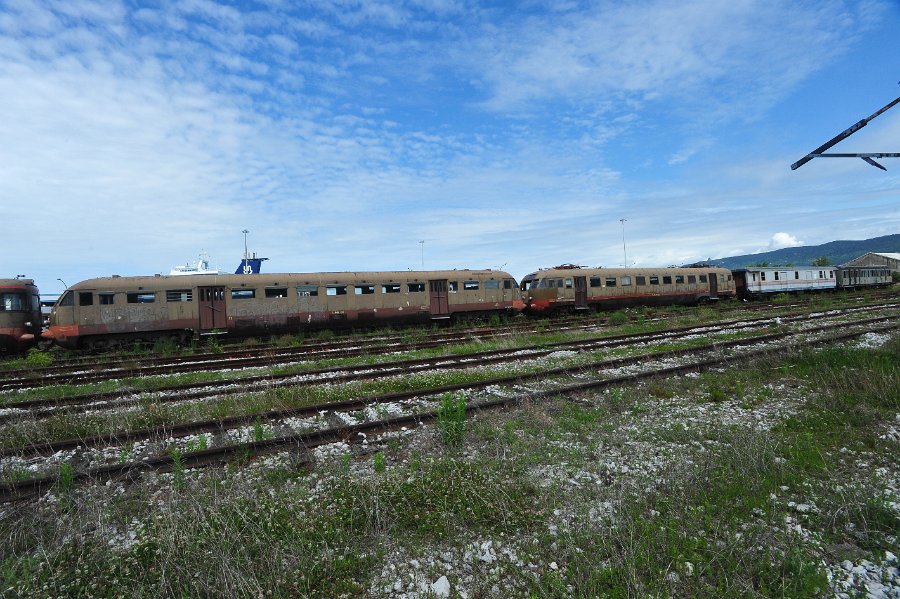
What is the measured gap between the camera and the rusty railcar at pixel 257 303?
17719 mm

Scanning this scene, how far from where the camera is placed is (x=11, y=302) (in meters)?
17.6

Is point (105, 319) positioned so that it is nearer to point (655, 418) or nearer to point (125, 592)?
point (125, 592)

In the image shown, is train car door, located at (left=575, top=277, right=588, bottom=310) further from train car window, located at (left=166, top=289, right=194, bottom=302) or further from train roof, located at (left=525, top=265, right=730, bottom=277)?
train car window, located at (left=166, top=289, right=194, bottom=302)

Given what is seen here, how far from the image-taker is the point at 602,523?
4.13 m

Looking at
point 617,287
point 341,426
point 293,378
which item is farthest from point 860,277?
point 341,426

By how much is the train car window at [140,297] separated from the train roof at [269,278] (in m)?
0.24

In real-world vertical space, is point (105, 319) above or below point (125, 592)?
above

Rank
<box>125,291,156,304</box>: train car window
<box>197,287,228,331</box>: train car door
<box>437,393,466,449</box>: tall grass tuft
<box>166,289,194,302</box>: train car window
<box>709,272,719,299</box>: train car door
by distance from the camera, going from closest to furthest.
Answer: <box>437,393,466,449</box>: tall grass tuft
<box>125,291,156,304</box>: train car window
<box>166,289,194,302</box>: train car window
<box>197,287,228,331</box>: train car door
<box>709,272,719,299</box>: train car door

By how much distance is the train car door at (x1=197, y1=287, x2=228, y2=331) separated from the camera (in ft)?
63.1

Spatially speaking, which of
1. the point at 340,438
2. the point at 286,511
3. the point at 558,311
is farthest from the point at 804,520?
the point at 558,311

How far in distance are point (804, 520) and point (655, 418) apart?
3.05 m

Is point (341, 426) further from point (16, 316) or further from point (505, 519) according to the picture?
point (16, 316)

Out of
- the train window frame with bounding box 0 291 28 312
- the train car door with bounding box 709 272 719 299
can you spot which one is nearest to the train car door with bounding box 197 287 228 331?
the train window frame with bounding box 0 291 28 312

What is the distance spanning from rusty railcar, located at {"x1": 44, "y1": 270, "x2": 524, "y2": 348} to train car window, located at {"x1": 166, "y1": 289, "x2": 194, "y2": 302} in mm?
35
